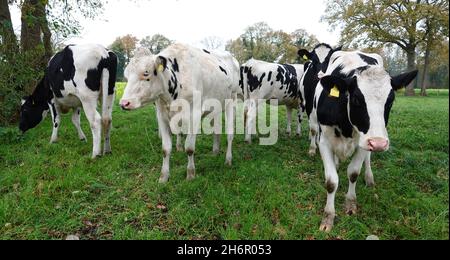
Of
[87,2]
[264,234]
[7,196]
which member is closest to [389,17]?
[87,2]

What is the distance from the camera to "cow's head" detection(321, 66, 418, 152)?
3033mm

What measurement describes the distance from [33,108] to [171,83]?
4472 millimetres

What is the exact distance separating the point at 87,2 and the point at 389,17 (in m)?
15.4

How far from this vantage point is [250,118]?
316 inches

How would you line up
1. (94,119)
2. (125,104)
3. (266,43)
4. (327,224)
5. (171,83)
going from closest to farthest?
(327,224) → (125,104) → (171,83) → (94,119) → (266,43)

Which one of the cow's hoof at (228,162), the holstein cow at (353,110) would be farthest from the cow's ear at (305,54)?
the cow's hoof at (228,162)

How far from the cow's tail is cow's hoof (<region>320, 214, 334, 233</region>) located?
4661 mm

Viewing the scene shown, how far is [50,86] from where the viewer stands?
6.80 m

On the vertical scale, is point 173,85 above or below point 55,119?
above

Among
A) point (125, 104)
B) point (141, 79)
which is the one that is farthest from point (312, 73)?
point (125, 104)

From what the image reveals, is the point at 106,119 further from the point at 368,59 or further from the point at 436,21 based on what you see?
the point at 436,21

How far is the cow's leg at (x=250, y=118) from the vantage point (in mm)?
7820

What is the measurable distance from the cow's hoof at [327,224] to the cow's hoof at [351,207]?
0.40 metres
